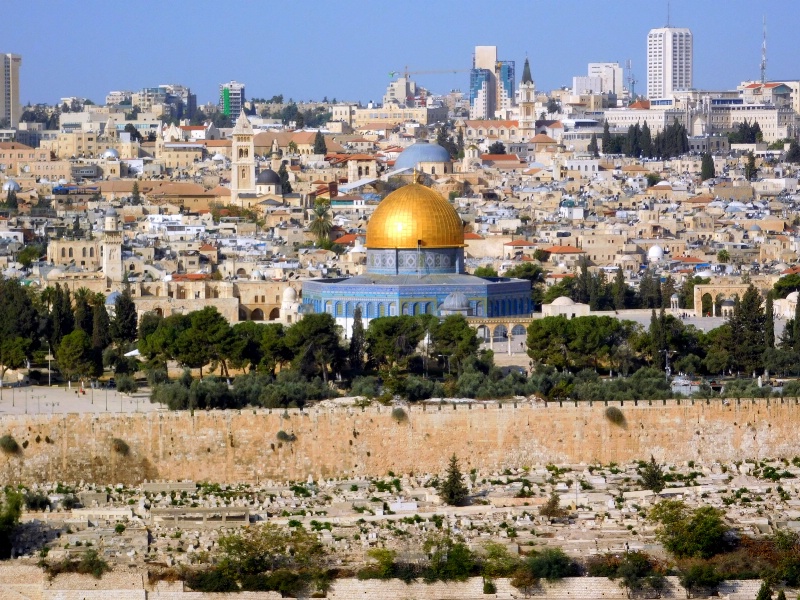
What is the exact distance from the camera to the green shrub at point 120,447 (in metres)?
36.0

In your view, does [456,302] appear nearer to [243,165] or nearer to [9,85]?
[243,165]

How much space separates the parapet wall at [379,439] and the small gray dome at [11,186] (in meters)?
57.8

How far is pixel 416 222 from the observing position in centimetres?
5125

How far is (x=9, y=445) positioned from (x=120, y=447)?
5.11ft

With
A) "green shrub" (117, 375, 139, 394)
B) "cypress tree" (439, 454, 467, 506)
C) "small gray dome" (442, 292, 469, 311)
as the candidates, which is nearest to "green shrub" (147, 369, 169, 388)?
"green shrub" (117, 375, 139, 394)

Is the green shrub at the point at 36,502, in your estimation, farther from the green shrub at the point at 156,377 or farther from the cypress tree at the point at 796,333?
the cypress tree at the point at 796,333

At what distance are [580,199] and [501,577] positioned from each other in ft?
193

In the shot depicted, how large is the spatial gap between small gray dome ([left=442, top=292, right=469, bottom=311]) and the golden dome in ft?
6.67

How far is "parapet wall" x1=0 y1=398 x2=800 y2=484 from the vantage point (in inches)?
1416

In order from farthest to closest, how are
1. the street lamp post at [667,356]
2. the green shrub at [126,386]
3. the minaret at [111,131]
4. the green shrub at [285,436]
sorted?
the minaret at [111,131] < the street lamp post at [667,356] < the green shrub at [126,386] < the green shrub at [285,436]

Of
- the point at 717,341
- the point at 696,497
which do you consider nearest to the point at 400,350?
the point at 717,341

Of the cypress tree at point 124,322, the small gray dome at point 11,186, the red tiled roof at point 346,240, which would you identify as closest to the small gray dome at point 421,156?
the small gray dome at point 11,186

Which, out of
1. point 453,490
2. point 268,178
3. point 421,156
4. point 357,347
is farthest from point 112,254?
point 421,156

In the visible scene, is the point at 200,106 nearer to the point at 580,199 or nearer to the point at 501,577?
the point at 580,199
